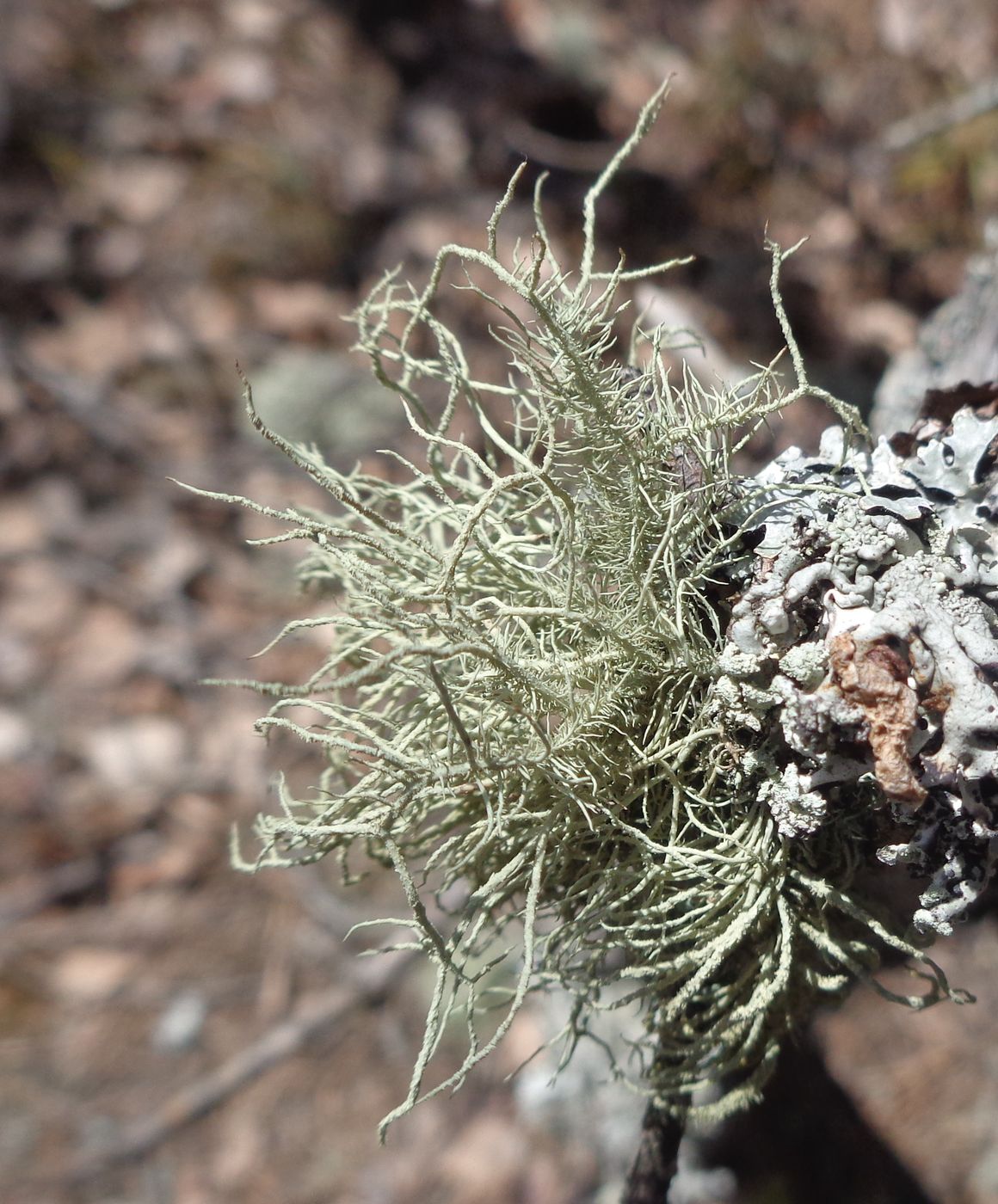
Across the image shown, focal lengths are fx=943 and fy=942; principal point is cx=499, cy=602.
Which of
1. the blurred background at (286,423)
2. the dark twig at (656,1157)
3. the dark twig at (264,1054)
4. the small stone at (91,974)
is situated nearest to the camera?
the dark twig at (656,1157)

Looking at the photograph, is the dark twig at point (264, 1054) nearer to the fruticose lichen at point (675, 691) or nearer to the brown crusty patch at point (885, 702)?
the fruticose lichen at point (675, 691)

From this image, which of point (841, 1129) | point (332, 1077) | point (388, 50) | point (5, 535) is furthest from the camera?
point (388, 50)

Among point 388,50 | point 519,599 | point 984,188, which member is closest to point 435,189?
point 388,50

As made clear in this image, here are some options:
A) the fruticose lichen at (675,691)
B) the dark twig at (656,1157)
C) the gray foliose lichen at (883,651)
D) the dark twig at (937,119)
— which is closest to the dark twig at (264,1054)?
the dark twig at (656,1157)

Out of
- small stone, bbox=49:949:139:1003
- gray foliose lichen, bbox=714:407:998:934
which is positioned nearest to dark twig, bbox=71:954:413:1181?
small stone, bbox=49:949:139:1003

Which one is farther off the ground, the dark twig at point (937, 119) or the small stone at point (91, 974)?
the dark twig at point (937, 119)

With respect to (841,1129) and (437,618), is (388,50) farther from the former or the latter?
(841,1129)
